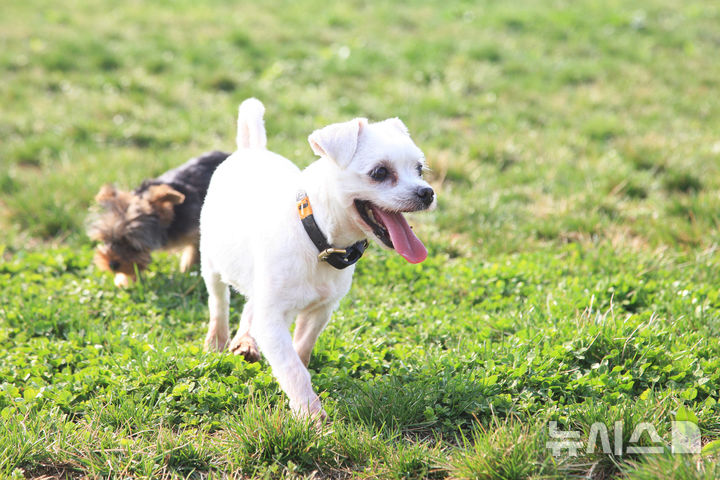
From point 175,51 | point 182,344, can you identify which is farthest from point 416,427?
point 175,51

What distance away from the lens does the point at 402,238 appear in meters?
3.38

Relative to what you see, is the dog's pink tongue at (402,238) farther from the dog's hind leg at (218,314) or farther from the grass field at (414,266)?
the dog's hind leg at (218,314)

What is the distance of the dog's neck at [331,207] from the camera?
337 cm

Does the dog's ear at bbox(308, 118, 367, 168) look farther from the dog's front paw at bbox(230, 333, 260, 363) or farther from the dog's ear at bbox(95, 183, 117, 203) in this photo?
the dog's ear at bbox(95, 183, 117, 203)

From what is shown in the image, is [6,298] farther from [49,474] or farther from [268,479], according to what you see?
[268,479]

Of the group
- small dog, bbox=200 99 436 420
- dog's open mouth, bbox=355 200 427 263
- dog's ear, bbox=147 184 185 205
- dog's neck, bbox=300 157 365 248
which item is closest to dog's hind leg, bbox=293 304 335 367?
small dog, bbox=200 99 436 420

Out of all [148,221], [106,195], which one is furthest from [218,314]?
[106,195]

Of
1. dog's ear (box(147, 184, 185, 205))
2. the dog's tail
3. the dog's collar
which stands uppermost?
the dog's tail

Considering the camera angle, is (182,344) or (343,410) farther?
(182,344)

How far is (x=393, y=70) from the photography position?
9930mm

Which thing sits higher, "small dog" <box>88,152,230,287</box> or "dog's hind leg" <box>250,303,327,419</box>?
"dog's hind leg" <box>250,303,327,419</box>

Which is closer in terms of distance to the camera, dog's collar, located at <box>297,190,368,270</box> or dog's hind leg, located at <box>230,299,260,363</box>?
dog's collar, located at <box>297,190,368,270</box>

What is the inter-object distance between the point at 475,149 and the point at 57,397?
5184 mm

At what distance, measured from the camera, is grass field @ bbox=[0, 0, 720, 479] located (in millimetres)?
3174
